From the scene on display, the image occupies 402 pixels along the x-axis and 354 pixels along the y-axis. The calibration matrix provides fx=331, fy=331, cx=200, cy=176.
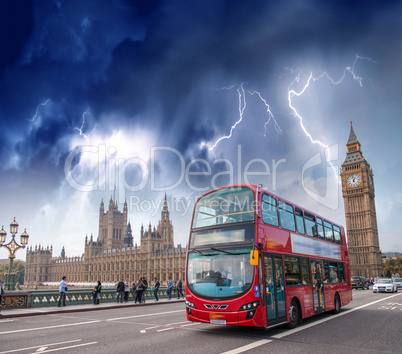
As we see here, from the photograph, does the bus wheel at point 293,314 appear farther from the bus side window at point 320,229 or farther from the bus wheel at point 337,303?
the bus wheel at point 337,303

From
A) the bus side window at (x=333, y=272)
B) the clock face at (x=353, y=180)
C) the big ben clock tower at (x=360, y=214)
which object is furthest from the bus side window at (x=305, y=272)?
the clock face at (x=353, y=180)

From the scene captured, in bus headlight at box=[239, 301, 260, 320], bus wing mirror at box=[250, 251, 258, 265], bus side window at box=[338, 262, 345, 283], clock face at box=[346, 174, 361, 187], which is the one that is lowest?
bus headlight at box=[239, 301, 260, 320]

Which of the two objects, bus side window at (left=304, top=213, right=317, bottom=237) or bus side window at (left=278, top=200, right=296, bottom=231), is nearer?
bus side window at (left=278, top=200, right=296, bottom=231)

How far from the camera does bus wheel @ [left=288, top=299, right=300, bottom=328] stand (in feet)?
34.1

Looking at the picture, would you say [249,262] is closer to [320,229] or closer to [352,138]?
[320,229]

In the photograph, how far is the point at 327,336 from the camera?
9.13 meters

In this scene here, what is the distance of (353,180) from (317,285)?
321ft

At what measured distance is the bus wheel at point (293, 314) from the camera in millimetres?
10395

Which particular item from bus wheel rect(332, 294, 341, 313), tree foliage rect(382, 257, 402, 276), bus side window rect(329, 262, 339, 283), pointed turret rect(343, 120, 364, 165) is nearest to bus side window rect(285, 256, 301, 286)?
bus side window rect(329, 262, 339, 283)

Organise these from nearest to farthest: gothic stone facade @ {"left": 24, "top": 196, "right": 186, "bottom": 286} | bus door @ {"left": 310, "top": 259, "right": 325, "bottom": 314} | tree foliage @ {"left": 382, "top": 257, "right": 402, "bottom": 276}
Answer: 1. bus door @ {"left": 310, "top": 259, "right": 325, "bottom": 314}
2. gothic stone facade @ {"left": 24, "top": 196, "right": 186, "bottom": 286}
3. tree foliage @ {"left": 382, "top": 257, "right": 402, "bottom": 276}

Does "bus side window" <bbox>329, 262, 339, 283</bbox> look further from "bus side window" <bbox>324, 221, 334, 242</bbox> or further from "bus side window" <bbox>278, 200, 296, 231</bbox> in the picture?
"bus side window" <bbox>278, 200, 296, 231</bbox>

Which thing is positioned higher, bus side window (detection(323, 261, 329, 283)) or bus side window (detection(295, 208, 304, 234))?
bus side window (detection(295, 208, 304, 234))

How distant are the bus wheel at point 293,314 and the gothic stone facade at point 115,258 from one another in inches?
3174

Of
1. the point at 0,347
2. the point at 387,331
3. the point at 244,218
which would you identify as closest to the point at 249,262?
the point at 244,218
